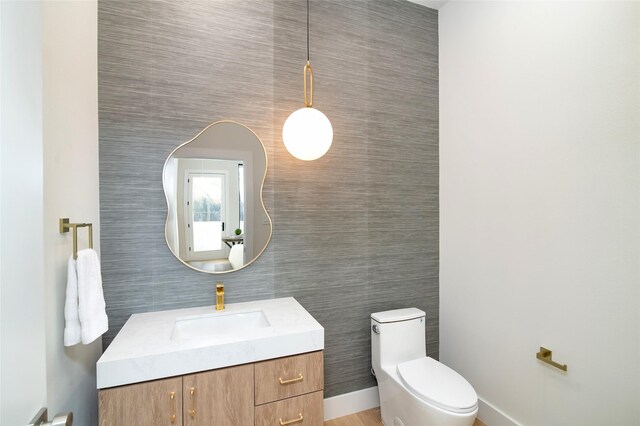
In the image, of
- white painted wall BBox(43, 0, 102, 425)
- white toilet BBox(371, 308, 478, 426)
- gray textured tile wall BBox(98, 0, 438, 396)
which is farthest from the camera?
gray textured tile wall BBox(98, 0, 438, 396)

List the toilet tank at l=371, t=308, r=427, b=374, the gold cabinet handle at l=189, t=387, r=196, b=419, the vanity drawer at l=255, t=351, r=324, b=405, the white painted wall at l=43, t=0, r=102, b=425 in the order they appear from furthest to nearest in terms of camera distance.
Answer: the toilet tank at l=371, t=308, r=427, b=374 → the vanity drawer at l=255, t=351, r=324, b=405 → the gold cabinet handle at l=189, t=387, r=196, b=419 → the white painted wall at l=43, t=0, r=102, b=425

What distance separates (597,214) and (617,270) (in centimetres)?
27

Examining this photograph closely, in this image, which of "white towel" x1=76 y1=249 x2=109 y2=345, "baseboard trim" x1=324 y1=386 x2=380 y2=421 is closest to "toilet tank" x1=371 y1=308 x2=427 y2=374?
"baseboard trim" x1=324 y1=386 x2=380 y2=421

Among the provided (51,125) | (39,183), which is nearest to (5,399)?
(39,183)

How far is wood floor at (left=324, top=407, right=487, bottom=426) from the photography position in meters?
1.95

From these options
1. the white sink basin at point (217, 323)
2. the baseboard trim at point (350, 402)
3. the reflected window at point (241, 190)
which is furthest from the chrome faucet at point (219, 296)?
the baseboard trim at point (350, 402)

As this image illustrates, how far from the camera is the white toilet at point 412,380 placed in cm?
146

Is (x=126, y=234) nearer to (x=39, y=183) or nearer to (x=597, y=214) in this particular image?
(x=39, y=183)

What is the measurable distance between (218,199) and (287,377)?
1052 mm

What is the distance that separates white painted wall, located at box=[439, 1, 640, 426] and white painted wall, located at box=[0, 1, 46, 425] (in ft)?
6.79

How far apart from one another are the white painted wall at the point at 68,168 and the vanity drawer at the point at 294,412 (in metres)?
0.78

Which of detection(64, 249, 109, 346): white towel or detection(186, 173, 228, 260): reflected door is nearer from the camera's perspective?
detection(64, 249, 109, 346): white towel

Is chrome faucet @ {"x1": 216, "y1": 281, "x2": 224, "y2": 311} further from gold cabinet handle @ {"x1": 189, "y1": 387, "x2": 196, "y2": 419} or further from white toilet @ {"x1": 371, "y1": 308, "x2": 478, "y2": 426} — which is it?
white toilet @ {"x1": 371, "y1": 308, "x2": 478, "y2": 426}

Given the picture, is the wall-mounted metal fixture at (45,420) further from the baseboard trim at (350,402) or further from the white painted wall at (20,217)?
the baseboard trim at (350,402)
